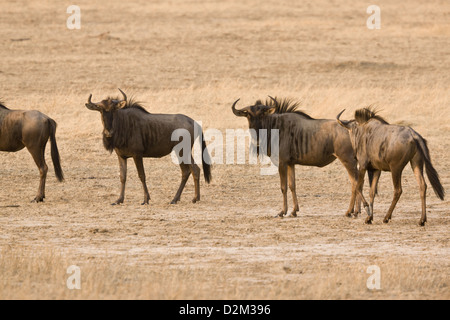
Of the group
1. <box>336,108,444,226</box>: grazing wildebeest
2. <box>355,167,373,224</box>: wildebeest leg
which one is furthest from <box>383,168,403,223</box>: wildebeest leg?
<box>355,167,373,224</box>: wildebeest leg

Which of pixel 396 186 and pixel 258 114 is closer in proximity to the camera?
pixel 396 186

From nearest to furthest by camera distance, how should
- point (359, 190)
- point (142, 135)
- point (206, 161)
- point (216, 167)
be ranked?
point (359, 190)
point (142, 135)
point (206, 161)
point (216, 167)

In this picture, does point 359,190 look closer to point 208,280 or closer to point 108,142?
point 108,142

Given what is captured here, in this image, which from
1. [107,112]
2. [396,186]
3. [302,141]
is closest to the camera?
[396,186]

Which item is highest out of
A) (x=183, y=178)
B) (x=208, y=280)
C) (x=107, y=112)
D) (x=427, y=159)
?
(x=107, y=112)

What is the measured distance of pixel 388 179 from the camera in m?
14.0

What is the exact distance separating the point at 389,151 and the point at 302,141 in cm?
128

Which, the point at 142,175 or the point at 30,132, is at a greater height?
the point at 30,132

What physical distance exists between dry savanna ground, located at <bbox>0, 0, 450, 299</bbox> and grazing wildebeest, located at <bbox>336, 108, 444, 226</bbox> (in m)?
0.43

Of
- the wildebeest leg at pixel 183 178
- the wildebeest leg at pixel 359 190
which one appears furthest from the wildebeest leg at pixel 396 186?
the wildebeest leg at pixel 183 178

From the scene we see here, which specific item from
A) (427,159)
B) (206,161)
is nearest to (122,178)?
(206,161)

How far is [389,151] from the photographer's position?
10219 millimetres

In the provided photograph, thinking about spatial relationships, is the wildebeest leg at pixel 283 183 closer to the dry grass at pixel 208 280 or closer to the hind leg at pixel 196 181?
the hind leg at pixel 196 181

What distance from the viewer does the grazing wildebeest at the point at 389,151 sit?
10164 mm
